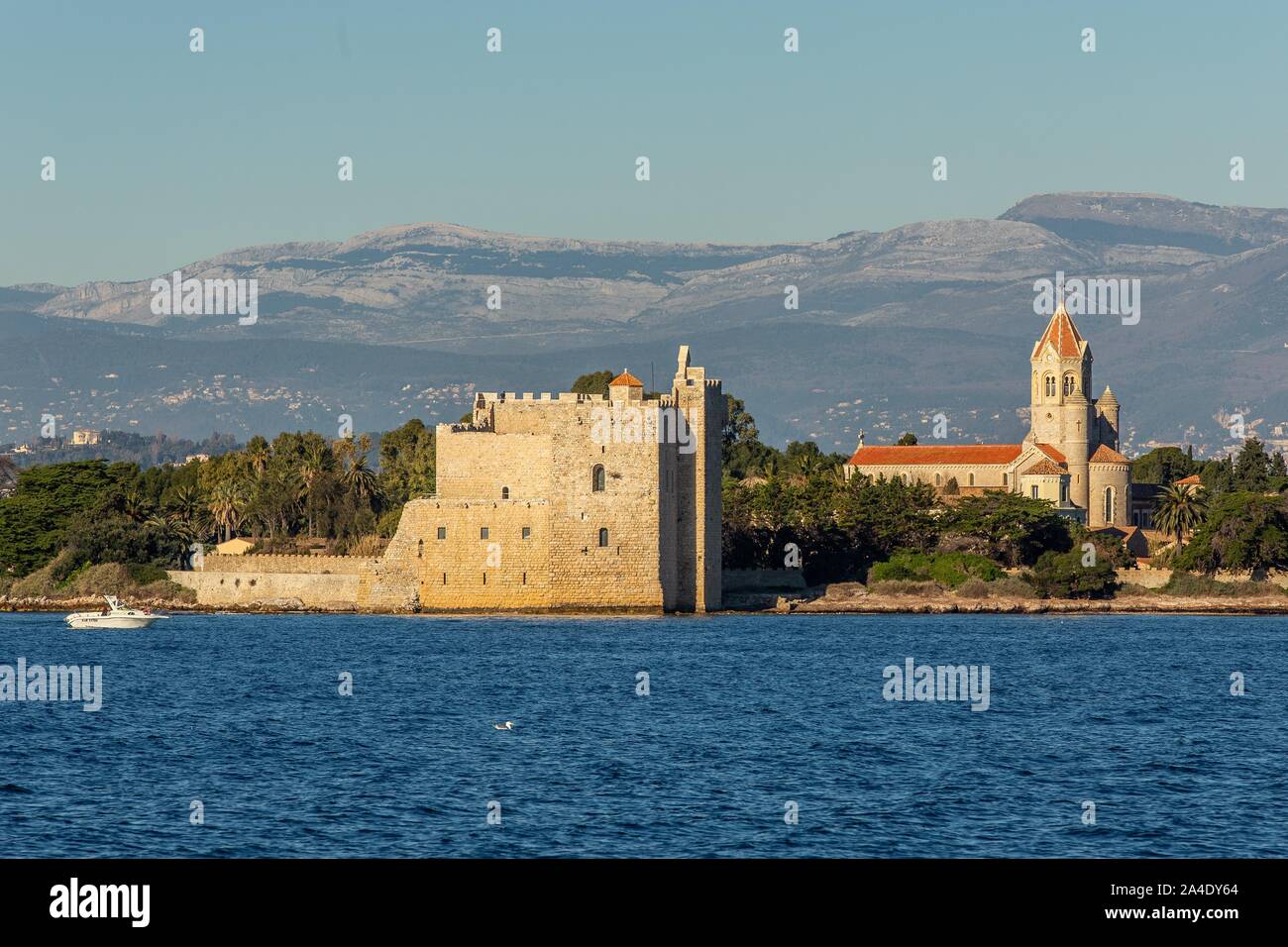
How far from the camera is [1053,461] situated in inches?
3903

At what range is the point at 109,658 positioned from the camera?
168 ft

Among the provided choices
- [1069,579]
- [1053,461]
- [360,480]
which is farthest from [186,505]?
[1053,461]

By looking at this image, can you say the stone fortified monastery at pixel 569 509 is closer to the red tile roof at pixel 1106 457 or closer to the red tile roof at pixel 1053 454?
the red tile roof at pixel 1053 454

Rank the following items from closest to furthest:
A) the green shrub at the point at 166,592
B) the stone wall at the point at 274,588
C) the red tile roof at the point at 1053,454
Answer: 1. the stone wall at the point at 274,588
2. the green shrub at the point at 166,592
3. the red tile roof at the point at 1053,454

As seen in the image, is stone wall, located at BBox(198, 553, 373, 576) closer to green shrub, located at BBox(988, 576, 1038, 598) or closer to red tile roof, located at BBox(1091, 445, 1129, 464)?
green shrub, located at BBox(988, 576, 1038, 598)

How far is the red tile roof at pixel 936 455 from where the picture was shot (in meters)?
102

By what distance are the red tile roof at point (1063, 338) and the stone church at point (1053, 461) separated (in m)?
0.06

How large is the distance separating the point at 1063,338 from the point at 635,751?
81236 millimetres

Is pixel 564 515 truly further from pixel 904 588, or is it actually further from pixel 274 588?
pixel 904 588

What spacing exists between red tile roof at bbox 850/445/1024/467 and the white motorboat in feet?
156

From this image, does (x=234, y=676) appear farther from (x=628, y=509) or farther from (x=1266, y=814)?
(x=1266, y=814)

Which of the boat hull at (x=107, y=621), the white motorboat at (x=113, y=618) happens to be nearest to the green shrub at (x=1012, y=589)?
the white motorboat at (x=113, y=618)
